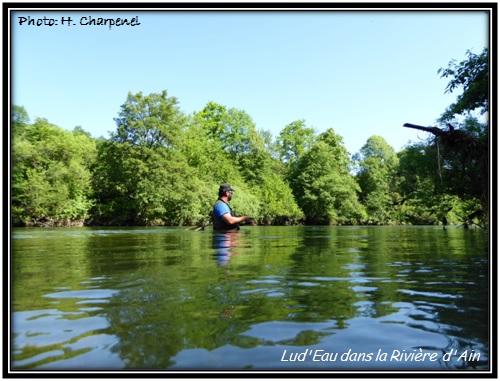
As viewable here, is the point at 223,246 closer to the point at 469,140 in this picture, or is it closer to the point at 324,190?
the point at 469,140

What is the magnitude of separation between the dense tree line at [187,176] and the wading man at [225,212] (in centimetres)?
2421

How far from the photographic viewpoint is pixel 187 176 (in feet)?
176

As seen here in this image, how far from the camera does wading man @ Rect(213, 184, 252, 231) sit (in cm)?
1255

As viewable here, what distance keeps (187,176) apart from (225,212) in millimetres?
41326

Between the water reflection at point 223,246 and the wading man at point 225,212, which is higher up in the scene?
the wading man at point 225,212

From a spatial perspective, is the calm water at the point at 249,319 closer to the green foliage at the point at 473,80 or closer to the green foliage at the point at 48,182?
the green foliage at the point at 473,80

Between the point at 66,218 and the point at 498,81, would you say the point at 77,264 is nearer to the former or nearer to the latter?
the point at 498,81

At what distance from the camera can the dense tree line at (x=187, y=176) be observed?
158 ft

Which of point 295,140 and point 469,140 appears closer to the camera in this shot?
point 469,140

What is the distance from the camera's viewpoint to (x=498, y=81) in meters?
5.96

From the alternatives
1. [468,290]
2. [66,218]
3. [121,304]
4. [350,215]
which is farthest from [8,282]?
[350,215]

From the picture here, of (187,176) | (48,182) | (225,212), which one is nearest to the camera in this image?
(225,212)

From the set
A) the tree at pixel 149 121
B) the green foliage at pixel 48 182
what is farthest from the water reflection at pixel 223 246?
the tree at pixel 149 121

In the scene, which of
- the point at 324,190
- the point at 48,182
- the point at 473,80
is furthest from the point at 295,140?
the point at 473,80
